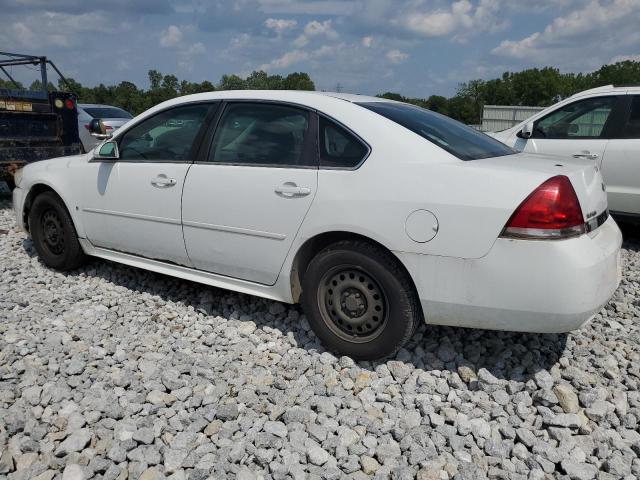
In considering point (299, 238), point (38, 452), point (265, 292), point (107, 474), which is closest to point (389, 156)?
point (299, 238)

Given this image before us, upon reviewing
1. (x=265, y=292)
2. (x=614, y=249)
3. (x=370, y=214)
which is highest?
(x=370, y=214)

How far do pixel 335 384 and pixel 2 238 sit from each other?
15.8 feet

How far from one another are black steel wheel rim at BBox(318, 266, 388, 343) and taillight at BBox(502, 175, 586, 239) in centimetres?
83

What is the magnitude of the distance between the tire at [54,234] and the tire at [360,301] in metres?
2.47

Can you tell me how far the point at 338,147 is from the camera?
3.26m

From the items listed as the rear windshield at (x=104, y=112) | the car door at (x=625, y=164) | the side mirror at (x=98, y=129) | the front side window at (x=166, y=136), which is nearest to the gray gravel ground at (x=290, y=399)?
the front side window at (x=166, y=136)

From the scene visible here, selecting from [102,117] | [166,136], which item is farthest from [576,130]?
[102,117]

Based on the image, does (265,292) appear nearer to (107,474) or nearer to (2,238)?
(107,474)

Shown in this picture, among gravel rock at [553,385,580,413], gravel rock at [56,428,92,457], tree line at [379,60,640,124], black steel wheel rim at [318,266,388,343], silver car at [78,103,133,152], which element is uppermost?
tree line at [379,60,640,124]

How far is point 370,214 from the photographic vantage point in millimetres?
3016

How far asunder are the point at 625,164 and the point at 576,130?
69 cm

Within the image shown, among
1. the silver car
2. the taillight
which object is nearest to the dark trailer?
the silver car

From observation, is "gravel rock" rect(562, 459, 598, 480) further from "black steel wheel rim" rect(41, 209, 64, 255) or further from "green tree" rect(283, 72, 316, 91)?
"green tree" rect(283, 72, 316, 91)

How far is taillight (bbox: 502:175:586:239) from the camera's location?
2.67 m
